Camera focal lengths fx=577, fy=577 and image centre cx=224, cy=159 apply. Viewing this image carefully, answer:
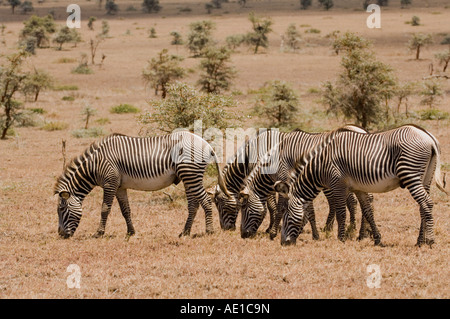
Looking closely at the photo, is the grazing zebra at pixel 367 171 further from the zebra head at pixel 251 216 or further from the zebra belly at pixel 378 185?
the zebra head at pixel 251 216

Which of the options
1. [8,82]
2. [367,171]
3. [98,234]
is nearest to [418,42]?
[8,82]

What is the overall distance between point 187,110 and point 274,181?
5844 millimetres

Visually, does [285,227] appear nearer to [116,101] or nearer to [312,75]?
[116,101]

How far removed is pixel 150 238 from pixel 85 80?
41.3 metres

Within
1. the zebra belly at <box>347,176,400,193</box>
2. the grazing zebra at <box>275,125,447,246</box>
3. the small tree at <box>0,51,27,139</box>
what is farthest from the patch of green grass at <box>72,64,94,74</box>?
the zebra belly at <box>347,176,400,193</box>

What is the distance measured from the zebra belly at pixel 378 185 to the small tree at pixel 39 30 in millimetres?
69396

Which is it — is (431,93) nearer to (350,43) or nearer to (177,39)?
(350,43)

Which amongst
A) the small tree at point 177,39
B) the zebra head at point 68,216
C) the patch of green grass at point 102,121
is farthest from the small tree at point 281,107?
the small tree at point 177,39

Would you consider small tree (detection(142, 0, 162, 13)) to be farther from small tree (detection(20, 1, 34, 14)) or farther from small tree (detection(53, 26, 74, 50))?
small tree (detection(53, 26, 74, 50))

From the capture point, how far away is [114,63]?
6062 centimetres

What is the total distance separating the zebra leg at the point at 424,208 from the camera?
11492 millimetres

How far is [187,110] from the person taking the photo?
18516 millimetres

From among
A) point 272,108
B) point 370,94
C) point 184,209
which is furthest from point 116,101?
point 184,209

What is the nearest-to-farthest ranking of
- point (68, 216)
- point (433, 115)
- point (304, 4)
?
point (68, 216) < point (433, 115) < point (304, 4)
